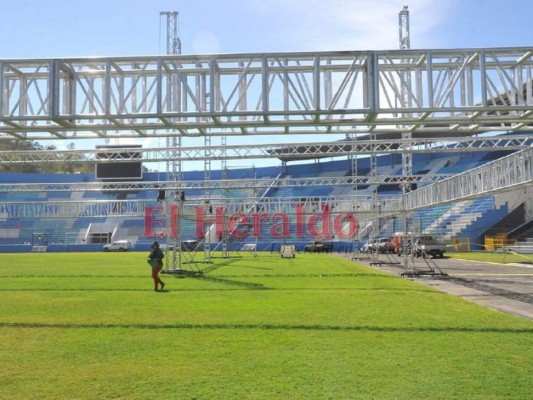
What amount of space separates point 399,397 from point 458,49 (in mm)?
8517

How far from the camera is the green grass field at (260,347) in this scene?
7250 millimetres

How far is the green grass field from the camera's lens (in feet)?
23.8

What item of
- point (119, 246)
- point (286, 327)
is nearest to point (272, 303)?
point (286, 327)

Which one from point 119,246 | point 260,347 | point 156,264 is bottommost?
point 260,347

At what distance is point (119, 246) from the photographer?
70500 mm

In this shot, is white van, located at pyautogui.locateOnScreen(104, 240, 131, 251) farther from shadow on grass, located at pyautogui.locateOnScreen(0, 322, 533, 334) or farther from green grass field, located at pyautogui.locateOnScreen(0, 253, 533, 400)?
shadow on grass, located at pyautogui.locateOnScreen(0, 322, 533, 334)

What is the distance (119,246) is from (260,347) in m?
63.5

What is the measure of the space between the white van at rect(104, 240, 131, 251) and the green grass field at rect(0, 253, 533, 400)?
5383 cm

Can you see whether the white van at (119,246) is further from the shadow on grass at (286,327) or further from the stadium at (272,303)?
the shadow on grass at (286,327)

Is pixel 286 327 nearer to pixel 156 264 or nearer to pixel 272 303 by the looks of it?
pixel 272 303

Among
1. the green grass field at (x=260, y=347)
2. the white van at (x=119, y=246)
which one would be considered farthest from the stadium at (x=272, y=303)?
the white van at (x=119, y=246)

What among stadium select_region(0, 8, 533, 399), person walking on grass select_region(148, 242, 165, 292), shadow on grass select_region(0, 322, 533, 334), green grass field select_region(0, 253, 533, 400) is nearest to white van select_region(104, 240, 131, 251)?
stadium select_region(0, 8, 533, 399)

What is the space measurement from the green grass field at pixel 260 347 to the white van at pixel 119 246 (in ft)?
177

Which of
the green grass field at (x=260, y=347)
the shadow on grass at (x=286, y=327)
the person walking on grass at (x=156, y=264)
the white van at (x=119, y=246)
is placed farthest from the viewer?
the white van at (x=119, y=246)
